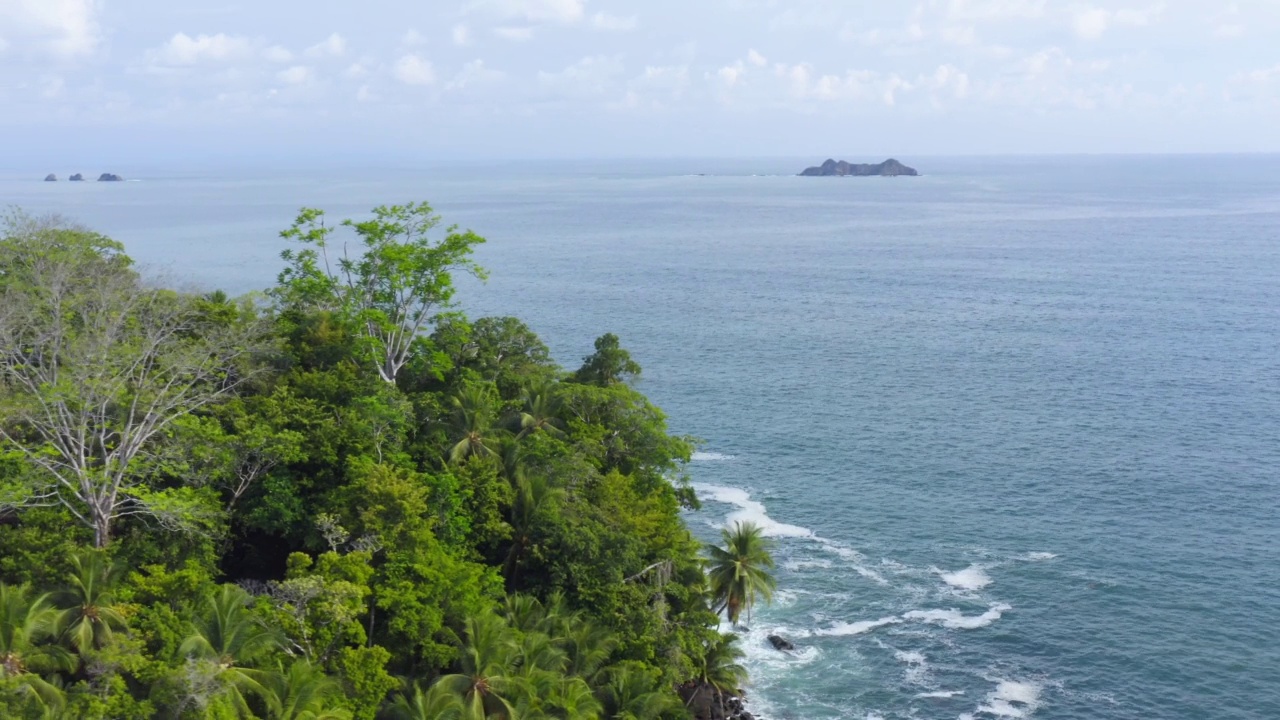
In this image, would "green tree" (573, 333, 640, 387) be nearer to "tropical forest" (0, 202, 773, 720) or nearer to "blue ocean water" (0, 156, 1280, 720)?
"tropical forest" (0, 202, 773, 720)

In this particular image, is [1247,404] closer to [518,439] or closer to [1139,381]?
[1139,381]

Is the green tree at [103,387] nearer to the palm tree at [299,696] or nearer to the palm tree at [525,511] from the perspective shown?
the palm tree at [299,696]

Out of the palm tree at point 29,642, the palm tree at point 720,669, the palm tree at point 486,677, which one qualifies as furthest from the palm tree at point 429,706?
the palm tree at point 720,669

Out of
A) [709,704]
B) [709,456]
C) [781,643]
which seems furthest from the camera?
[709,456]

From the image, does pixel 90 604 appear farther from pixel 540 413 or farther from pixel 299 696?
pixel 540 413

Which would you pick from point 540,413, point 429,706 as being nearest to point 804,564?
point 540,413

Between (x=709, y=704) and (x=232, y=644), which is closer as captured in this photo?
(x=232, y=644)

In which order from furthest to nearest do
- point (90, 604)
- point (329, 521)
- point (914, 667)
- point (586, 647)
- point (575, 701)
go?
point (914, 667) → point (586, 647) → point (329, 521) → point (575, 701) → point (90, 604)

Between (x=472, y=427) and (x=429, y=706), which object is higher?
(x=472, y=427)
